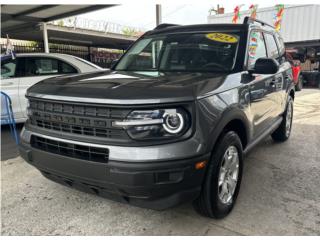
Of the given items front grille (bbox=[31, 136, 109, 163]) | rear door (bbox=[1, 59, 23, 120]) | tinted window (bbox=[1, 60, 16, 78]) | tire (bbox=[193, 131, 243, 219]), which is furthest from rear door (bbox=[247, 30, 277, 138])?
tinted window (bbox=[1, 60, 16, 78])

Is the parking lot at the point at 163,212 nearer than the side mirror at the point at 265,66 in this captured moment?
Yes

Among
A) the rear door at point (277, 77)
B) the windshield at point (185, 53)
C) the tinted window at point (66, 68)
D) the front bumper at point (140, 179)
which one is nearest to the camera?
the front bumper at point (140, 179)

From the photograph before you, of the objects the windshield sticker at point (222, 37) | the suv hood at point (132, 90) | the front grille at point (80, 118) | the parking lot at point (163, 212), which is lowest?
the parking lot at point (163, 212)

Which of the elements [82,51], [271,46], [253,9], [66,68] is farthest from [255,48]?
[82,51]

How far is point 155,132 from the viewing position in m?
2.05

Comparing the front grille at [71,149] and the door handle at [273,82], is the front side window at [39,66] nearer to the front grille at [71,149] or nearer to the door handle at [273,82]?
the front grille at [71,149]

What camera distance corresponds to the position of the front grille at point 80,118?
6.91 ft

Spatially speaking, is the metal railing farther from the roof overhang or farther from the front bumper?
the front bumper

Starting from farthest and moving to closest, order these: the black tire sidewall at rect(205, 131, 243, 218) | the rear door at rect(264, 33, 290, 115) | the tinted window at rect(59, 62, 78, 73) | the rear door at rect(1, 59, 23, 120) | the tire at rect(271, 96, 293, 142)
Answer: the tinted window at rect(59, 62, 78, 73) < the rear door at rect(1, 59, 23, 120) < the tire at rect(271, 96, 293, 142) < the rear door at rect(264, 33, 290, 115) < the black tire sidewall at rect(205, 131, 243, 218)

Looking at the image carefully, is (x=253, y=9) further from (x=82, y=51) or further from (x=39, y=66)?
(x=39, y=66)

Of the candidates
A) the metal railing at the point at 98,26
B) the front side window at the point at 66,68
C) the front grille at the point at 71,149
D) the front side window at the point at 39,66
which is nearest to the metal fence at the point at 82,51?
the metal railing at the point at 98,26

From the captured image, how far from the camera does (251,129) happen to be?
3.11 meters

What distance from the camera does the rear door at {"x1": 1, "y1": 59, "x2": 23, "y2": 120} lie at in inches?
226

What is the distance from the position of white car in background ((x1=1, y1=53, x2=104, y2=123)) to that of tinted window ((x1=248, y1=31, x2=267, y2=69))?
3143 mm
